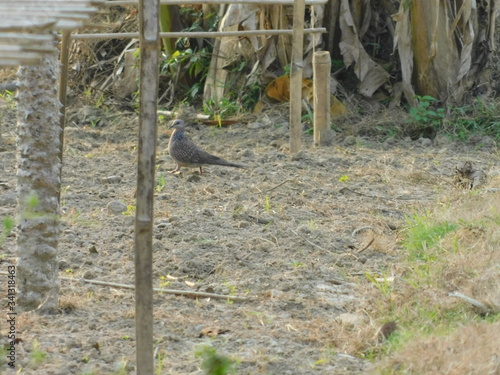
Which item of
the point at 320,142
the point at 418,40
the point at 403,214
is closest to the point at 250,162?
the point at 320,142

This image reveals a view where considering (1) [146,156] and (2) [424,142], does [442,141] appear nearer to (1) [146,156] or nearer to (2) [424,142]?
(2) [424,142]

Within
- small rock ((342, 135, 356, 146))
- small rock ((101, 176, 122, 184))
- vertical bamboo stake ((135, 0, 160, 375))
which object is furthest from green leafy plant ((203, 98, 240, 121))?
vertical bamboo stake ((135, 0, 160, 375))

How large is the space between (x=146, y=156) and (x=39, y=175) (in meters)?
1.15

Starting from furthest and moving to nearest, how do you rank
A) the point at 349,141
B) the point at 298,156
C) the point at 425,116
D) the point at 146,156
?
the point at 425,116 → the point at 349,141 → the point at 298,156 → the point at 146,156

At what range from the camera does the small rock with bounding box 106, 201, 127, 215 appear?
257 inches

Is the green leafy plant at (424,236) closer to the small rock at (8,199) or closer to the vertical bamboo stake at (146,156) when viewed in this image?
the vertical bamboo stake at (146,156)

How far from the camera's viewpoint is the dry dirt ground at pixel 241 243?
4066mm

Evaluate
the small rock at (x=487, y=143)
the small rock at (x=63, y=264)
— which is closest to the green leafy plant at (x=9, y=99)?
the small rock at (x=487, y=143)

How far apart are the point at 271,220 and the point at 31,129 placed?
263 centimetres

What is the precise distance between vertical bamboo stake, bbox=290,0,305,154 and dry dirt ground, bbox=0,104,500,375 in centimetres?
23

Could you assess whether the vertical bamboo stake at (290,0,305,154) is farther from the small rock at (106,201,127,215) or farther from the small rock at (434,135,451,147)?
the small rock at (106,201,127,215)

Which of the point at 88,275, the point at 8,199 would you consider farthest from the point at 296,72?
the point at 88,275

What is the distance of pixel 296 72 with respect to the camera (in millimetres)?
8281

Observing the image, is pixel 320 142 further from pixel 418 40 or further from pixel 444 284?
pixel 444 284
